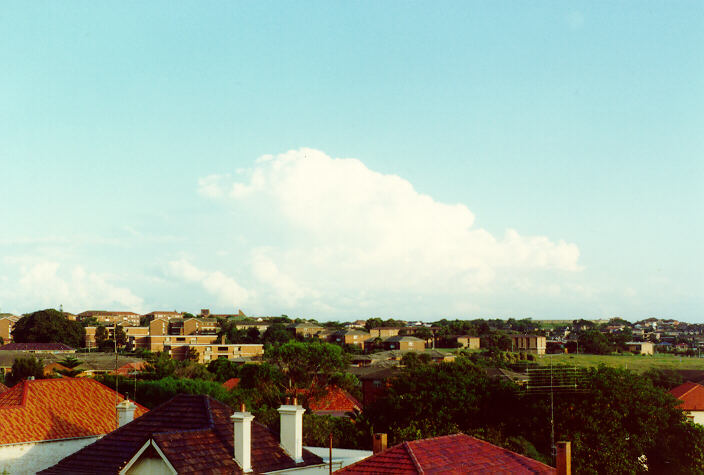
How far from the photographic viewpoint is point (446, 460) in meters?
23.2

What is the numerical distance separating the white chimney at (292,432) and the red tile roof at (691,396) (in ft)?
170

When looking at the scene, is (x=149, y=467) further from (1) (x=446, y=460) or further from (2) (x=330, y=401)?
(2) (x=330, y=401)

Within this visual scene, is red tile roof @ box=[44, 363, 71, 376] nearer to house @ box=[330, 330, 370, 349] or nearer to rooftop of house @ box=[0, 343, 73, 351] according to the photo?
rooftop of house @ box=[0, 343, 73, 351]

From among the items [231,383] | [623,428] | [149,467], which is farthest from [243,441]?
[231,383]

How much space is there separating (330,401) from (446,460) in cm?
5362

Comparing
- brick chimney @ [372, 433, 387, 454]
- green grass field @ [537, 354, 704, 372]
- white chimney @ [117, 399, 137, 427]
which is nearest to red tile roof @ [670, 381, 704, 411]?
green grass field @ [537, 354, 704, 372]

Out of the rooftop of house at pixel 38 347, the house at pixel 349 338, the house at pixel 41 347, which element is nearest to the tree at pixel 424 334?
the house at pixel 349 338

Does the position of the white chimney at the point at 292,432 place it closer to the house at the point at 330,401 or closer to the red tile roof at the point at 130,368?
the house at the point at 330,401

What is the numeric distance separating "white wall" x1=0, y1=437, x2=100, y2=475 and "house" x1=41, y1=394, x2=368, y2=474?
7578mm

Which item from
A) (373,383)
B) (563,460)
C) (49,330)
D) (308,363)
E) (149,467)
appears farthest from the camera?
(49,330)

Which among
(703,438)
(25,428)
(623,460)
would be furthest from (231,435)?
(703,438)

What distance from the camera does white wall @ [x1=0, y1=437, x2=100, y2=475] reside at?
30.5 m

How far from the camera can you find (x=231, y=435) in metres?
23.4

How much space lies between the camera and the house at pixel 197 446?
2045 centimetres
